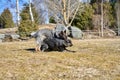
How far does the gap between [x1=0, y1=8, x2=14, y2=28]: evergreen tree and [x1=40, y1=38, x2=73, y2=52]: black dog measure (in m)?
41.9

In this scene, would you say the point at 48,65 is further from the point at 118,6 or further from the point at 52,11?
the point at 118,6

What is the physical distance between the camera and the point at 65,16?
32.2 m

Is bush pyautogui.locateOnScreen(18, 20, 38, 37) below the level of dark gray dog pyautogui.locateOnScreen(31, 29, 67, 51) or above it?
below

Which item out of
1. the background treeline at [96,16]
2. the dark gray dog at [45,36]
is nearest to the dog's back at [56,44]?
the dark gray dog at [45,36]

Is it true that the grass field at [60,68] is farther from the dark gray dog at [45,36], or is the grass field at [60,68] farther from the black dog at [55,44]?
the dark gray dog at [45,36]

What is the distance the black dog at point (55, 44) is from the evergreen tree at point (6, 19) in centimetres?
4190

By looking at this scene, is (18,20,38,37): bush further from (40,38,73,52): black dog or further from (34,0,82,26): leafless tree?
(40,38,73,52): black dog

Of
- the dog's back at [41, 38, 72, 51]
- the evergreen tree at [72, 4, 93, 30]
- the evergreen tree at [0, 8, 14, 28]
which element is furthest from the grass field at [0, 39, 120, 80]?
the evergreen tree at [0, 8, 14, 28]

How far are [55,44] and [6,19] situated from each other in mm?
43897

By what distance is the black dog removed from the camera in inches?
452

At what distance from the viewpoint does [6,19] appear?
5431cm

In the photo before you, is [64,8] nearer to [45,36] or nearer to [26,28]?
[26,28]

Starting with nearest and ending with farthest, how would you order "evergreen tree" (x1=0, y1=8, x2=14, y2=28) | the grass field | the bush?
the grass field < the bush < "evergreen tree" (x1=0, y1=8, x2=14, y2=28)

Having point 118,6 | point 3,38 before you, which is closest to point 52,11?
point 118,6
